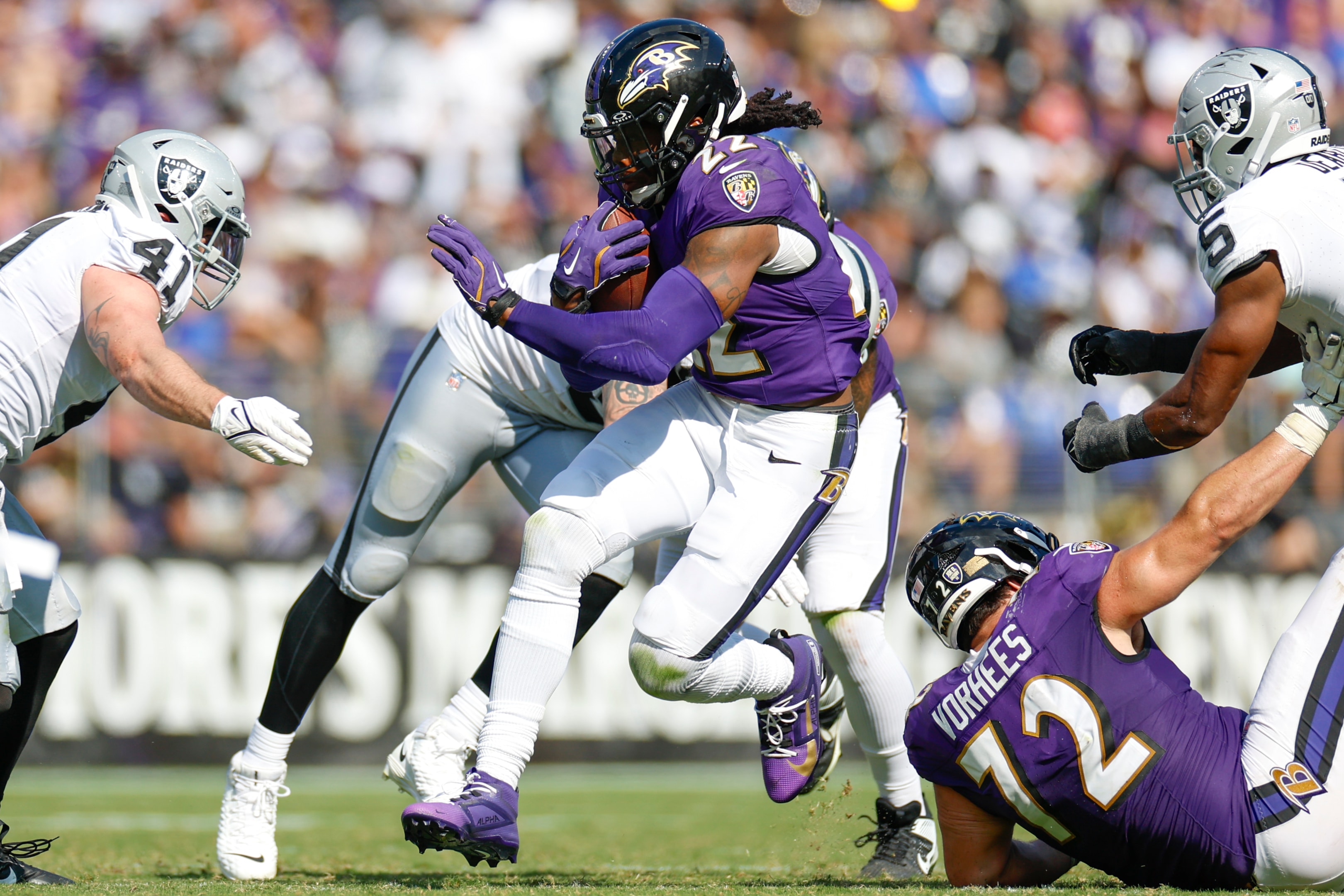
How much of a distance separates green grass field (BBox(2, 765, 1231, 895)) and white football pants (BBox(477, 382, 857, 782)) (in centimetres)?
61

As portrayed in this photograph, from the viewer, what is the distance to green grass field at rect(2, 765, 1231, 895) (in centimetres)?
426

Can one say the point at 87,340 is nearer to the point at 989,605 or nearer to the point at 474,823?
the point at 474,823

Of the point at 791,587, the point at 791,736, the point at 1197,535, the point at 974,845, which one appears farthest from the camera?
the point at 791,587

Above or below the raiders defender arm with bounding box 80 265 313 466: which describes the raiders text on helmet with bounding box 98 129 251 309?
above

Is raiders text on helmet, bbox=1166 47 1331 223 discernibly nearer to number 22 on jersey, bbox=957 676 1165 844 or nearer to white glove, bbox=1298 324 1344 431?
white glove, bbox=1298 324 1344 431

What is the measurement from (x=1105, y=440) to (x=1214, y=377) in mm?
445

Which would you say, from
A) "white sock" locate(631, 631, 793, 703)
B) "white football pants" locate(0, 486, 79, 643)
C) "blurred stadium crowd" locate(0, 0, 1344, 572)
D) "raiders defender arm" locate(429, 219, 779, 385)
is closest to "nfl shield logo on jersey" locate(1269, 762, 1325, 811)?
"white sock" locate(631, 631, 793, 703)

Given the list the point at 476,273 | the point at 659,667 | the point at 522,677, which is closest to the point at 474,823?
the point at 522,677

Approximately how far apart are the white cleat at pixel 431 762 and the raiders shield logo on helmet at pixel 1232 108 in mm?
2994

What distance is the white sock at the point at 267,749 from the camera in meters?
4.91

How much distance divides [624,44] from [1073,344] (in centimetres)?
164

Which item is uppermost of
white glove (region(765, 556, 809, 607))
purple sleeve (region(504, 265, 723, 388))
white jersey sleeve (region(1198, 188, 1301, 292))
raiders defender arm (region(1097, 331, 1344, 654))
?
white jersey sleeve (region(1198, 188, 1301, 292))

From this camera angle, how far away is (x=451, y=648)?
29.1 ft

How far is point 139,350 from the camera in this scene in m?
4.16
